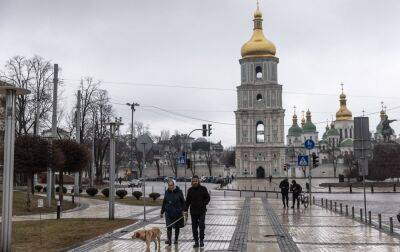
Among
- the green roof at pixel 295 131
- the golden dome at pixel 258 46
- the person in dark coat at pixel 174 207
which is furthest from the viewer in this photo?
the green roof at pixel 295 131

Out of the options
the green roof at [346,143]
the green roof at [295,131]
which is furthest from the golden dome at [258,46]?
the green roof at [295,131]

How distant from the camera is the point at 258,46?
4031 inches

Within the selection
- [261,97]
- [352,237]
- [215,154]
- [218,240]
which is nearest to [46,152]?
[218,240]

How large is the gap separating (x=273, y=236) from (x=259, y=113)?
8762cm

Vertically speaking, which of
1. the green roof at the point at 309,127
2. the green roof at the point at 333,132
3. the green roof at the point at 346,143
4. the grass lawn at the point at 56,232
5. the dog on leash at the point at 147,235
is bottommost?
the grass lawn at the point at 56,232

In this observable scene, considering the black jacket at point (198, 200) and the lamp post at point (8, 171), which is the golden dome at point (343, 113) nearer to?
the black jacket at point (198, 200)

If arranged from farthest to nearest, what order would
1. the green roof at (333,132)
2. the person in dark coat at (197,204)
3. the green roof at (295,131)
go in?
the green roof at (295,131) < the green roof at (333,132) < the person in dark coat at (197,204)

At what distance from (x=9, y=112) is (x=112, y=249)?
4.13 metres

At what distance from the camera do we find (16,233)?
1647 centimetres

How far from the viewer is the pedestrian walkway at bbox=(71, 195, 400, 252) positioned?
543 inches

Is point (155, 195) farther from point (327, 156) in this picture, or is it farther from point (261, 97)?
point (327, 156)

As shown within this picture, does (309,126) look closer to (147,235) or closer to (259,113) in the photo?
(259,113)

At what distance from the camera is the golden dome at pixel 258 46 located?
102125mm

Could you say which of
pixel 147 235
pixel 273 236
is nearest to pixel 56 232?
pixel 147 235
